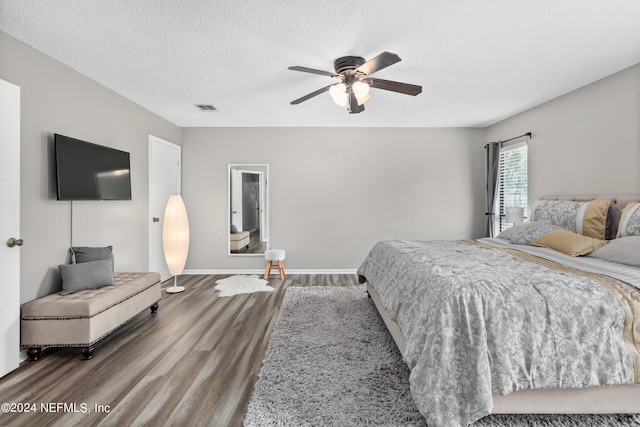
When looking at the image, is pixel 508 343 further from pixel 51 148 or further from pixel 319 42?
pixel 51 148

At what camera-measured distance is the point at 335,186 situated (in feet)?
17.7

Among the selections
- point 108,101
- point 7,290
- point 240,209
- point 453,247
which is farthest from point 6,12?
point 453,247

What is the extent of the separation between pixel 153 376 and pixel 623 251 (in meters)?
3.68

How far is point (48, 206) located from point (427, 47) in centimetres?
362

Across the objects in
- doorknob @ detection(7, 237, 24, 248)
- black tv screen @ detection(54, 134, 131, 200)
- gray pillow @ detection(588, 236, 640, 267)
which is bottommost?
gray pillow @ detection(588, 236, 640, 267)

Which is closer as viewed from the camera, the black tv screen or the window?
the black tv screen

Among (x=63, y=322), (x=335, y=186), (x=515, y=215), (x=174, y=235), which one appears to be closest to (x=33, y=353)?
(x=63, y=322)

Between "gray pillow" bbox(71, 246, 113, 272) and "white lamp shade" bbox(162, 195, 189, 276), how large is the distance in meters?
1.24

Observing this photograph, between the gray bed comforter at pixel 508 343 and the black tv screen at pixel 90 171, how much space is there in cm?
326

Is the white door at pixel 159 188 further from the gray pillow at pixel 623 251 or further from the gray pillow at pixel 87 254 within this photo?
the gray pillow at pixel 623 251

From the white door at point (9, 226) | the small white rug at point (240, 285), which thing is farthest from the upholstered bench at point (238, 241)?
the white door at point (9, 226)

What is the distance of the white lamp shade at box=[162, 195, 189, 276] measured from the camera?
4.34 meters

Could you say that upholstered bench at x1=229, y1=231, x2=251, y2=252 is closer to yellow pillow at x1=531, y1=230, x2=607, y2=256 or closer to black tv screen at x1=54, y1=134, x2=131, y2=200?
black tv screen at x1=54, y1=134, x2=131, y2=200

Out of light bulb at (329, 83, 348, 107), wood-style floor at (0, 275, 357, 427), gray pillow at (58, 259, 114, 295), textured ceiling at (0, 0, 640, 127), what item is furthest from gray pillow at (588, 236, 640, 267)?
gray pillow at (58, 259, 114, 295)
